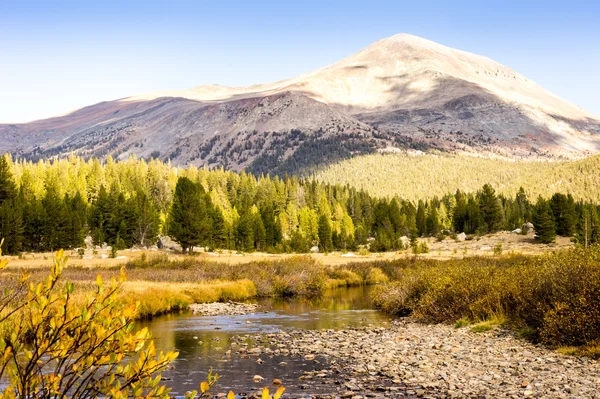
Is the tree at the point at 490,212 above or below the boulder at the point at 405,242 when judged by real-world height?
above

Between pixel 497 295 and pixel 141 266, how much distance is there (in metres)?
46.4

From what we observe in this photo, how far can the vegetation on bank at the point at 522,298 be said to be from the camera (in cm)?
2000

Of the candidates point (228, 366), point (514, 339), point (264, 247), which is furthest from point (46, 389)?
point (264, 247)

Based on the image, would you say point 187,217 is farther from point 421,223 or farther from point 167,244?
point 421,223

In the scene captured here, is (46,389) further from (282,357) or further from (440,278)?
(440,278)

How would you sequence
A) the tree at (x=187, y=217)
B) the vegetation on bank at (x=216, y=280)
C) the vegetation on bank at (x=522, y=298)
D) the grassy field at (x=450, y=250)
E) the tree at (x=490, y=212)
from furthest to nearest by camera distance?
the tree at (x=490, y=212) → the tree at (x=187, y=217) → the grassy field at (x=450, y=250) → the vegetation on bank at (x=216, y=280) → the vegetation on bank at (x=522, y=298)

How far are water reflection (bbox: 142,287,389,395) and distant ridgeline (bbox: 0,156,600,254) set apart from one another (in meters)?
50.5

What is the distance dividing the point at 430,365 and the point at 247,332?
12213mm

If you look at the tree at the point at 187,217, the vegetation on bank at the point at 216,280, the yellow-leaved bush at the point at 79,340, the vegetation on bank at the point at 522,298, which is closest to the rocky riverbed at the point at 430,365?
the vegetation on bank at the point at 522,298

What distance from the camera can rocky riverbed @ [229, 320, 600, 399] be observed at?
16.0 m

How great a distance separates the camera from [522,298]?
2555cm

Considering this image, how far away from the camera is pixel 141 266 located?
64.3 meters

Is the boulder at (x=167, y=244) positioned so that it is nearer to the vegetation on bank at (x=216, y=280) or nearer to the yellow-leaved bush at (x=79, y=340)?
the vegetation on bank at (x=216, y=280)

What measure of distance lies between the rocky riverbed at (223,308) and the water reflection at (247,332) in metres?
1.06
